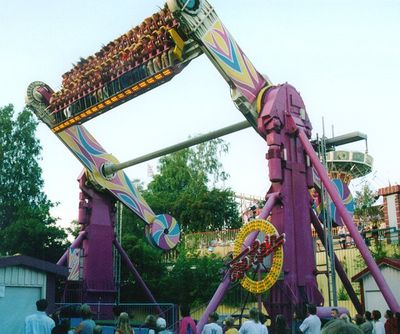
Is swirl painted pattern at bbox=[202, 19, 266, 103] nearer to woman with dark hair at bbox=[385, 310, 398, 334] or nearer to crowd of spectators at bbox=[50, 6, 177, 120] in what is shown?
crowd of spectators at bbox=[50, 6, 177, 120]

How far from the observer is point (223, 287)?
561 inches

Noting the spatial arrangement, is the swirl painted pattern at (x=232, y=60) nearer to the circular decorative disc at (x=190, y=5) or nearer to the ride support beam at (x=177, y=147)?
the circular decorative disc at (x=190, y=5)

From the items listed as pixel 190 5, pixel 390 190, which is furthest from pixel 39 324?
pixel 390 190

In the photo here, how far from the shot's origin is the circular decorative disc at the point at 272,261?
45.2 ft

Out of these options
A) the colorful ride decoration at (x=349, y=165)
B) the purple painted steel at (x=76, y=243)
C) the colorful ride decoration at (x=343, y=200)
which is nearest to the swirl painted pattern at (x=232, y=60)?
the colorful ride decoration at (x=343, y=200)

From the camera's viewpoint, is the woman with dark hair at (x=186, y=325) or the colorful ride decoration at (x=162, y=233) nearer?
the woman with dark hair at (x=186, y=325)

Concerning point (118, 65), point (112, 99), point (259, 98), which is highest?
point (118, 65)

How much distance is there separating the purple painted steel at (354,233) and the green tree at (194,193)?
29477 mm

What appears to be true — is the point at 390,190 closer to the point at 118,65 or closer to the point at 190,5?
the point at 118,65

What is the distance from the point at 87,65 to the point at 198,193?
28.2 meters

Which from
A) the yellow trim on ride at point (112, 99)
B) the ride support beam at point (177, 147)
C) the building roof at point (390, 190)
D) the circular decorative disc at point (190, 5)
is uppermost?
the circular decorative disc at point (190, 5)

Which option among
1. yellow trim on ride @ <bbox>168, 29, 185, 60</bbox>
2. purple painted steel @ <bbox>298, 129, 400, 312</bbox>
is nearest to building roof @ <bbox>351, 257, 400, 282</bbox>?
purple painted steel @ <bbox>298, 129, 400, 312</bbox>

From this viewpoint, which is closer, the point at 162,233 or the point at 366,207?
the point at 162,233

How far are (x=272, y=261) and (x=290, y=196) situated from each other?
235 cm
